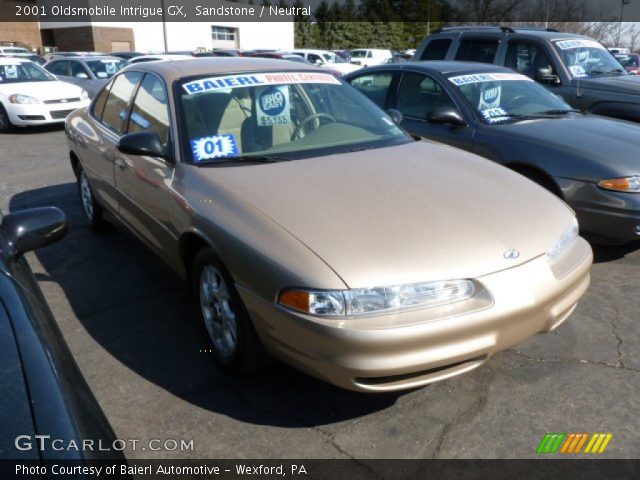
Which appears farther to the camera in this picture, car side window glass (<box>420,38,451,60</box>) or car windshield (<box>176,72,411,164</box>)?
car side window glass (<box>420,38,451,60</box>)

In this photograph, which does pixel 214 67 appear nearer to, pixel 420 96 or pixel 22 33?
pixel 420 96

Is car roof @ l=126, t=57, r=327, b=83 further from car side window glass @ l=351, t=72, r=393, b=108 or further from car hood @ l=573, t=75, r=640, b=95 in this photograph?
car hood @ l=573, t=75, r=640, b=95

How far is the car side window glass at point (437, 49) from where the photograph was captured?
338 inches

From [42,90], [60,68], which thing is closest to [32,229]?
[42,90]

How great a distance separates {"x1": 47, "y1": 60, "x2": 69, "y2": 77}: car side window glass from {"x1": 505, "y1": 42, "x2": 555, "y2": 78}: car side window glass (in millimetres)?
11355

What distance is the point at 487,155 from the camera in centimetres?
497

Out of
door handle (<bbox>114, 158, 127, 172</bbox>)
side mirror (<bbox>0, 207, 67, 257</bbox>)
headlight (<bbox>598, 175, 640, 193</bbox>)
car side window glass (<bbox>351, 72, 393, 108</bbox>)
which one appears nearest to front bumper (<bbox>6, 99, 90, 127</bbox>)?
car side window glass (<bbox>351, 72, 393, 108</bbox>)

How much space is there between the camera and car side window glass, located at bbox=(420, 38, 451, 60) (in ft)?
28.1

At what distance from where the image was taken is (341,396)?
9.47 ft

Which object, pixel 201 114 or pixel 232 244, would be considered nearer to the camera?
pixel 232 244

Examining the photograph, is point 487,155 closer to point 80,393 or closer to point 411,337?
point 411,337

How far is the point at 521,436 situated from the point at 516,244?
866 millimetres

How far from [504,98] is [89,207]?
4036 millimetres

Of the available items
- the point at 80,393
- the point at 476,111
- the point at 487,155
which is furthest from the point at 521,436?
the point at 476,111
